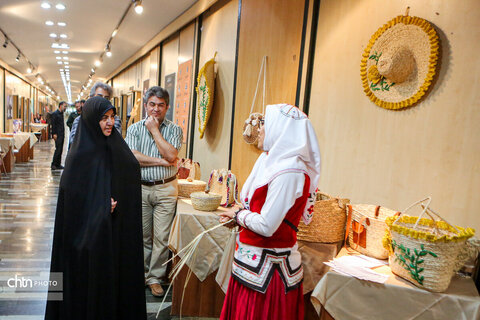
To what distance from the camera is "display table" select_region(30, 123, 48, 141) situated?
16.7 metres

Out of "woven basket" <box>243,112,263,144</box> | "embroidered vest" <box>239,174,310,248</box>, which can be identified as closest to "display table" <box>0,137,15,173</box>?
"woven basket" <box>243,112,263,144</box>

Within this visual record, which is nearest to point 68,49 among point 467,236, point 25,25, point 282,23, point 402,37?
point 25,25

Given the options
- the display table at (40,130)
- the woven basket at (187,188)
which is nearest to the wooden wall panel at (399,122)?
the woven basket at (187,188)

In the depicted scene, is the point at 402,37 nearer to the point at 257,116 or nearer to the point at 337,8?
the point at 337,8

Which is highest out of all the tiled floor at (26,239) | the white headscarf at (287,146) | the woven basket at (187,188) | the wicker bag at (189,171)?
the white headscarf at (287,146)

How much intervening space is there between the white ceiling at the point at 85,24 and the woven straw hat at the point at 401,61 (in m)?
4.14

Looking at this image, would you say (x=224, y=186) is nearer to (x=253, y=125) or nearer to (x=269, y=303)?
(x=253, y=125)

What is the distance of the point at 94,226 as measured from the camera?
5.94ft

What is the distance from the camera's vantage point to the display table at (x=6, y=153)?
7309 millimetres

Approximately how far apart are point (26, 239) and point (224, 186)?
2.66 meters

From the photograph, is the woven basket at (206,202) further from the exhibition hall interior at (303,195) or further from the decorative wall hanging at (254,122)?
the decorative wall hanging at (254,122)

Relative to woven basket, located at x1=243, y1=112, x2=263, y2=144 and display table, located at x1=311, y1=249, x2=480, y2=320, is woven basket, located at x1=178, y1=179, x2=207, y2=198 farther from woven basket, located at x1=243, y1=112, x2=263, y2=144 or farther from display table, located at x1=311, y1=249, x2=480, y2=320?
display table, located at x1=311, y1=249, x2=480, y2=320

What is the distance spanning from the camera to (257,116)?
3.02 m

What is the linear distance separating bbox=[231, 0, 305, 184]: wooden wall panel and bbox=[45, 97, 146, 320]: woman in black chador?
1762 millimetres
